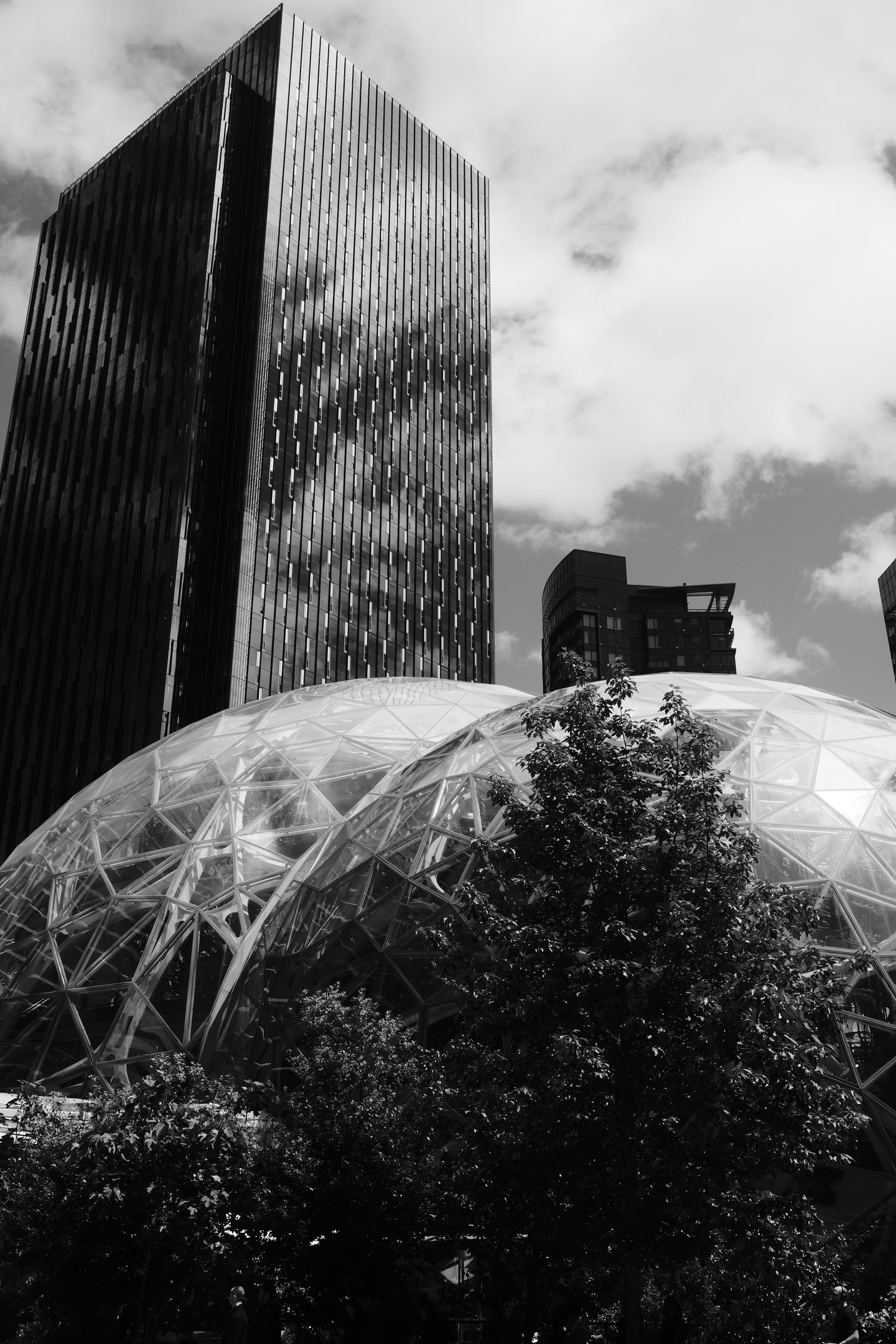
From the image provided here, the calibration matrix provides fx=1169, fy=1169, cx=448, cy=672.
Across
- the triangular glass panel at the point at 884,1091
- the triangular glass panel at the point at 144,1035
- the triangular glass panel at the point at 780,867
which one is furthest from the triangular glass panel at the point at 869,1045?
the triangular glass panel at the point at 144,1035

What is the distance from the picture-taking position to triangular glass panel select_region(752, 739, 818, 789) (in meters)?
23.0

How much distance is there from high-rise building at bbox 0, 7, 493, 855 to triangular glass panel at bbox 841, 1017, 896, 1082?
76.6m

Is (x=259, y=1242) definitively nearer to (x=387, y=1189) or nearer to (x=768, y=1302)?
(x=387, y=1189)

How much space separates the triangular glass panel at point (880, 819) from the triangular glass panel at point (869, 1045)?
4.35 metres

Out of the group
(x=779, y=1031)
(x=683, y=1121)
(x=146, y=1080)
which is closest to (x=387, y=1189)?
(x=146, y=1080)

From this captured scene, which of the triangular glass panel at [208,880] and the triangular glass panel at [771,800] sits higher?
the triangular glass panel at [771,800]

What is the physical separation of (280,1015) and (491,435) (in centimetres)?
11251

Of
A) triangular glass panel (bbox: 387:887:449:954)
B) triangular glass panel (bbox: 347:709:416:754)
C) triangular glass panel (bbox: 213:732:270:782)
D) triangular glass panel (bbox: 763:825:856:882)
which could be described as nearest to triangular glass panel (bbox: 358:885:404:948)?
triangular glass panel (bbox: 387:887:449:954)

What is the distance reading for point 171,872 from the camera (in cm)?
2939

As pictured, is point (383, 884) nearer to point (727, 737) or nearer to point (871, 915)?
point (727, 737)

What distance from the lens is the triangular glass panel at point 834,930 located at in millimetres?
19156

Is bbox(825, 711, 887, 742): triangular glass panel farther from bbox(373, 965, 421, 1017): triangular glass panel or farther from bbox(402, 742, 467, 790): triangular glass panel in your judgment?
bbox(373, 965, 421, 1017): triangular glass panel

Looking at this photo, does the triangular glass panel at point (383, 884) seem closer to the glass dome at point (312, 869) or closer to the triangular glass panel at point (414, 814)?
the glass dome at point (312, 869)

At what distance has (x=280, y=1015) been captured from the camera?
23328 millimetres
